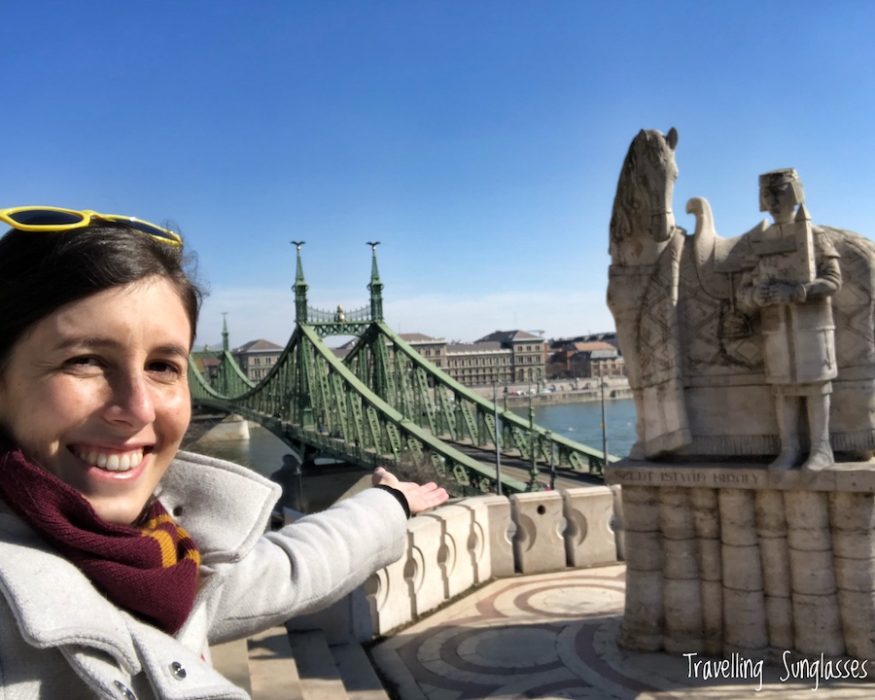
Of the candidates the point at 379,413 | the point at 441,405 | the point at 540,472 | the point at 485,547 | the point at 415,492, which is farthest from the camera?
the point at 441,405

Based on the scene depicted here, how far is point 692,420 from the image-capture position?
12.7 feet

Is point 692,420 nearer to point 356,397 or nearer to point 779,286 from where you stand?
point 779,286

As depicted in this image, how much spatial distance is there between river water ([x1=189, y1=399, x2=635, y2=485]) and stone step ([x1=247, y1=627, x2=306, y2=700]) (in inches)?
Result: 865

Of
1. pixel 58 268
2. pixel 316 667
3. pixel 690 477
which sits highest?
pixel 58 268

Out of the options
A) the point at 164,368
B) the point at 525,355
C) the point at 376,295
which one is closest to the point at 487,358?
the point at 525,355

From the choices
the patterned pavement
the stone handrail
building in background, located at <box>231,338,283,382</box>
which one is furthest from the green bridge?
building in background, located at <box>231,338,283,382</box>

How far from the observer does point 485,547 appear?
5336mm

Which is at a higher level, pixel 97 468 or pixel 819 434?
pixel 97 468

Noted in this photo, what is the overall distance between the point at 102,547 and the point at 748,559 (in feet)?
11.5

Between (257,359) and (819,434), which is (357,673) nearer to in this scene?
(819,434)

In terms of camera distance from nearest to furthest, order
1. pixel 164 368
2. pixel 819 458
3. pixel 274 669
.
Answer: pixel 164 368, pixel 274 669, pixel 819 458

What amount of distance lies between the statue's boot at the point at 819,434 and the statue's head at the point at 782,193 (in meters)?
0.94

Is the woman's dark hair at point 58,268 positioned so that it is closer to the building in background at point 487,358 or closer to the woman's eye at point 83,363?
the woman's eye at point 83,363

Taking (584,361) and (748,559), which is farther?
(584,361)
